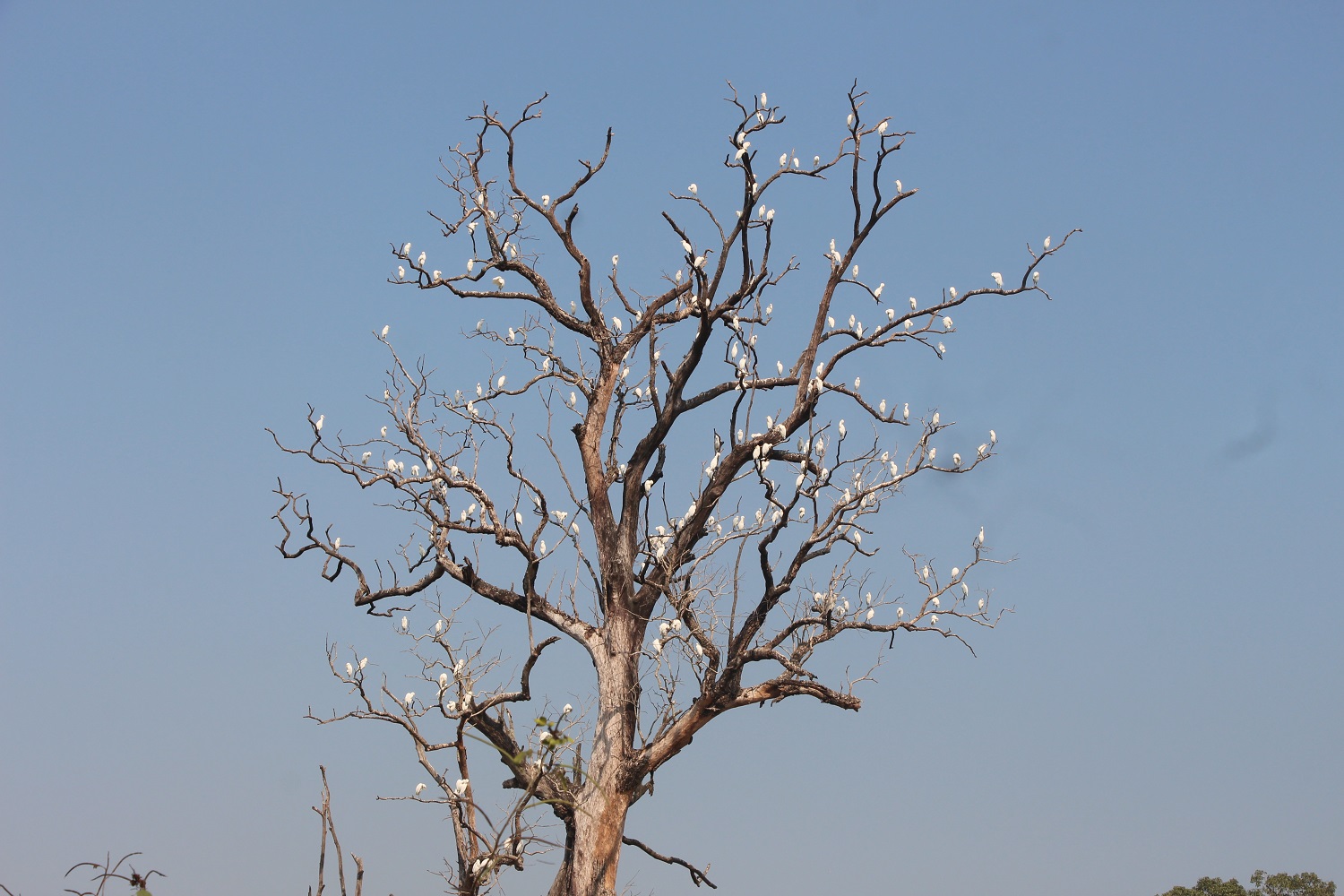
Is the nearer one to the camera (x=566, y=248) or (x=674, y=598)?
(x=674, y=598)

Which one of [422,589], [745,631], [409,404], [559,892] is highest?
[409,404]

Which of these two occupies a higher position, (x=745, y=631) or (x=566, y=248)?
(x=566, y=248)

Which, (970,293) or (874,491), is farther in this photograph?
(970,293)

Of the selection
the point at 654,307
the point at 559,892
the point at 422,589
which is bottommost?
the point at 559,892

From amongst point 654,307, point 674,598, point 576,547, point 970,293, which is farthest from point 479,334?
point 970,293

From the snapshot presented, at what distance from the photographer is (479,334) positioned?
33.3 ft

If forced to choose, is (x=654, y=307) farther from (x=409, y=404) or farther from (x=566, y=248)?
(x=409, y=404)

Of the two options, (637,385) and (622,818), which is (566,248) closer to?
(637,385)

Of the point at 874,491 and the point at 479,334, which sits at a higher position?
the point at 479,334

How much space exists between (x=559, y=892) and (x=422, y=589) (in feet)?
8.06

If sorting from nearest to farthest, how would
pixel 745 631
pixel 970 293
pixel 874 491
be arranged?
pixel 745 631 < pixel 874 491 < pixel 970 293

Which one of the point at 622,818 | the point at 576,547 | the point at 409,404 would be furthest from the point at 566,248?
the point at 622,818

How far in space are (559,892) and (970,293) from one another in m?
5.56

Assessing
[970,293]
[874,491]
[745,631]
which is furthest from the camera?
[970,293]
